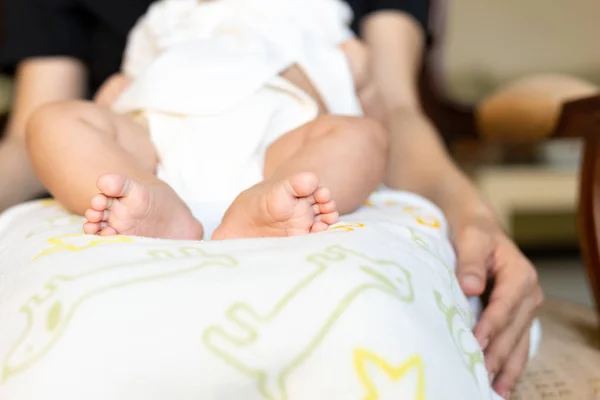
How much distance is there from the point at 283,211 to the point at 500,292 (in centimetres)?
23

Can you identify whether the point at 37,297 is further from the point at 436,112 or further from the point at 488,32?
the point at 488,32

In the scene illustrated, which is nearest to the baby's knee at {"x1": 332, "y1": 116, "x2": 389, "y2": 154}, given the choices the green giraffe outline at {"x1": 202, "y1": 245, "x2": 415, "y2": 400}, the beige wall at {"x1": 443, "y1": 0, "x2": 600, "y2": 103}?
the green giraffe outline at {"x1": 202, "y1": 245, "x2": 415, "y2": 400}

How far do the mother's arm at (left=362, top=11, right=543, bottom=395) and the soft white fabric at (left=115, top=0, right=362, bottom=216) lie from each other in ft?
0.33

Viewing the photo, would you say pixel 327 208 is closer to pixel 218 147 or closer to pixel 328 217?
pixel 328 217

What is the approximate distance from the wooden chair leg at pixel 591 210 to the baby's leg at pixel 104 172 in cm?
43

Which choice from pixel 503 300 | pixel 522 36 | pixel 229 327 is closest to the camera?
pixel 229 327

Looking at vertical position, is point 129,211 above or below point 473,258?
above

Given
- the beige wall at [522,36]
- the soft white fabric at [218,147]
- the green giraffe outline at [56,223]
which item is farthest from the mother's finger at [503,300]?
the beige wall at [522,36]

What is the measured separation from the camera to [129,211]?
0.47 metres

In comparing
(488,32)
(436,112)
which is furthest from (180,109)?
(488,32)

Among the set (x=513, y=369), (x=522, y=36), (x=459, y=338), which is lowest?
(x=522, y=36)

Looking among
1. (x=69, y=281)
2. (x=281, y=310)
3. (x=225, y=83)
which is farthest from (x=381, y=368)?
(x=225, y=83)

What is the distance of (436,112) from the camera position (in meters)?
1.34

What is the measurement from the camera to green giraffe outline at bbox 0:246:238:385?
347 mm
